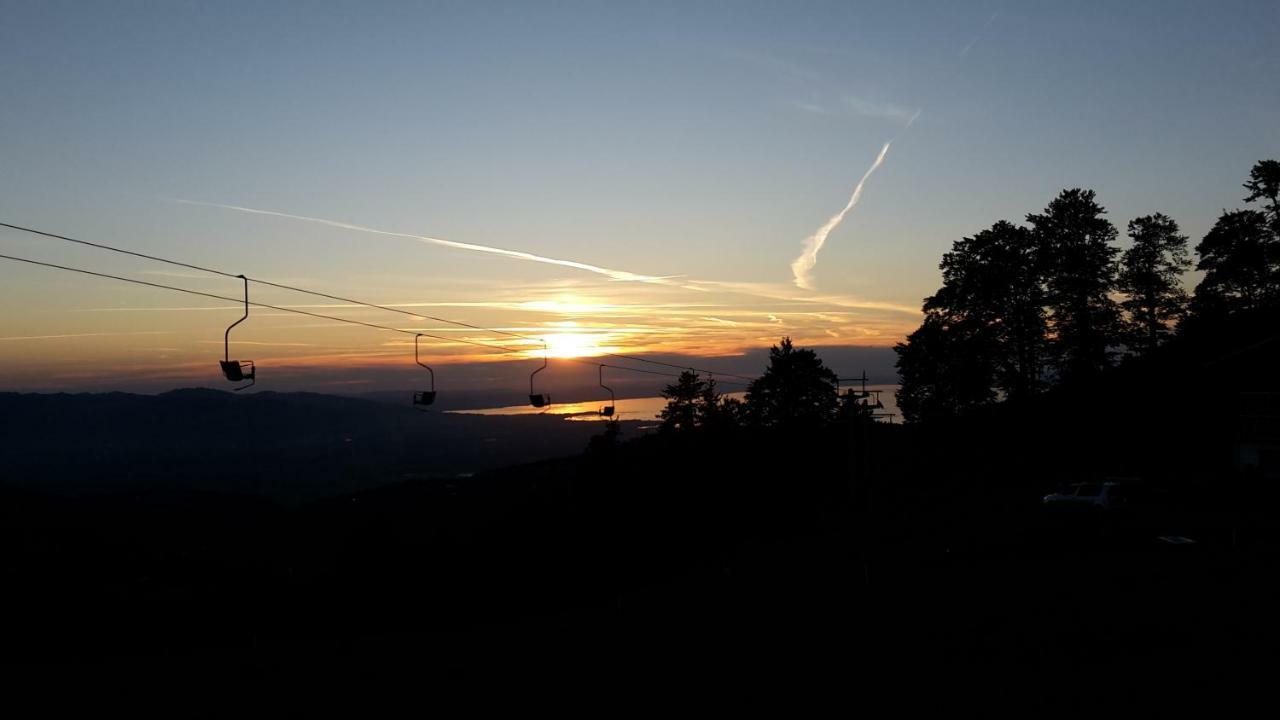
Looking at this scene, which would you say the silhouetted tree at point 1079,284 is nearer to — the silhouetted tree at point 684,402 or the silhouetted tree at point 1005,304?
the silhouetted tree at point 1005,304

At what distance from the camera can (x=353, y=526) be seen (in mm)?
70688

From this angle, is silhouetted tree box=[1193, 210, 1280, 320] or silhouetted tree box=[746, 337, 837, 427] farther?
silhouetted tree box=[746, 337, 837, 427]

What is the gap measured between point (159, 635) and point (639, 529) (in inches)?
1457

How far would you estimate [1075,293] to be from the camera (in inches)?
2331

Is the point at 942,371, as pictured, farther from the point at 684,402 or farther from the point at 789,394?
the point at 684,402

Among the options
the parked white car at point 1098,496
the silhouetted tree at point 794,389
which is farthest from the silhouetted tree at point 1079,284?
the silhouetted tree at point 794,389

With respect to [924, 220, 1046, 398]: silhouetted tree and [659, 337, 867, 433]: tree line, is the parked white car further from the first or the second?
[659, 337, 867, 433]: tree line

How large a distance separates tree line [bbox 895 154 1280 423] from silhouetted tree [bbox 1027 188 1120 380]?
0.07 metres

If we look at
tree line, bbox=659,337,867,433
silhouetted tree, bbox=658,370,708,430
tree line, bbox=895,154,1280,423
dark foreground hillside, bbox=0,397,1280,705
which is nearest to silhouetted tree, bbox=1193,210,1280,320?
tree line, bbox=895,154,1280,423

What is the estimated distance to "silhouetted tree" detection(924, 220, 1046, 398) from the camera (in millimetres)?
61125

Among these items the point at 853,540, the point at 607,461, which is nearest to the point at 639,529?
the point at 607,461

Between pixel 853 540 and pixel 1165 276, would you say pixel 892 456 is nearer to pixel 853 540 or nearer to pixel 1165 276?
pixel 1165 276

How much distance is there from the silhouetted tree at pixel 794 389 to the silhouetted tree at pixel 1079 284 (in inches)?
1495

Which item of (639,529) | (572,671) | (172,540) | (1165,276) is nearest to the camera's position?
(572,671)
